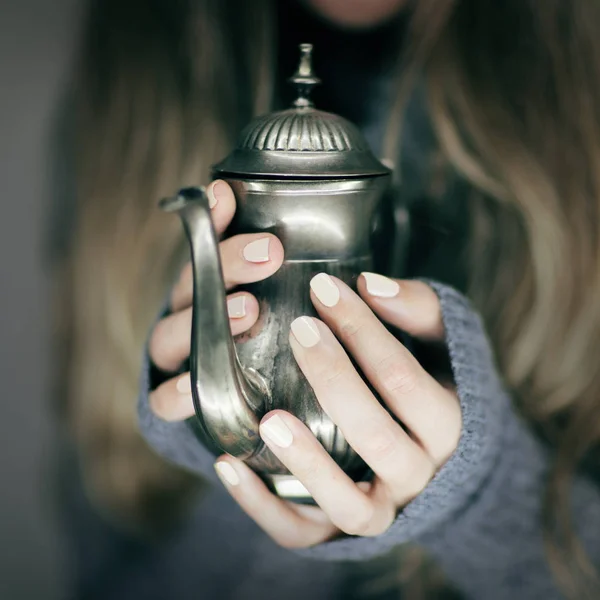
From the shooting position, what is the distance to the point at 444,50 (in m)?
0.86

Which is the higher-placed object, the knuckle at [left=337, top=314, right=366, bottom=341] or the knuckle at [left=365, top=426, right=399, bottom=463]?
the knuckle at [left=337, top=314, right=366, bottom=341]

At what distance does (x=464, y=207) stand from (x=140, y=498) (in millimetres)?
719

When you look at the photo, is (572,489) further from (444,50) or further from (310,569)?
(444,50)

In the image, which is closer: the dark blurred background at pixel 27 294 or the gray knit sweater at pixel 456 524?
the gray knit sweater at pixel 456 524

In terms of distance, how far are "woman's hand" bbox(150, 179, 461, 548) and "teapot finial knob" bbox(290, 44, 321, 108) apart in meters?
0.12

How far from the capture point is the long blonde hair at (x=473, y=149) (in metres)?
0.85

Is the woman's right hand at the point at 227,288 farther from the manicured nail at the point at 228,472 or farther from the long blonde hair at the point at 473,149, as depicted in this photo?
the long blonde hair at the point at 473,149

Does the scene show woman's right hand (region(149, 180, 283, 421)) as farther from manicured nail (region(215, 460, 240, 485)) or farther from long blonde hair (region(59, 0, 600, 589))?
long blonde hair (region(59, 0, 600, 589))

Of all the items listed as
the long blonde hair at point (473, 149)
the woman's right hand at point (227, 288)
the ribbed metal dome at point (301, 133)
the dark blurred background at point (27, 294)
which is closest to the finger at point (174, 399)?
the woman's right hand at point (227, 288)

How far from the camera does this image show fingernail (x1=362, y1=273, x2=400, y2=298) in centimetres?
49

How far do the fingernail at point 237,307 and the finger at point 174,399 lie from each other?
3.9 inches

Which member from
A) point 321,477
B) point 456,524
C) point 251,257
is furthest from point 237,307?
point 456,524

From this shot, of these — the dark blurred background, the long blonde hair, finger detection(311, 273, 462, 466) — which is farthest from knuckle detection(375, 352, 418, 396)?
the dark blurred background

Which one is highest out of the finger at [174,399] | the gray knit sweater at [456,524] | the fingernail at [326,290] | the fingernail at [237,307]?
the fingernail at [326,290]
